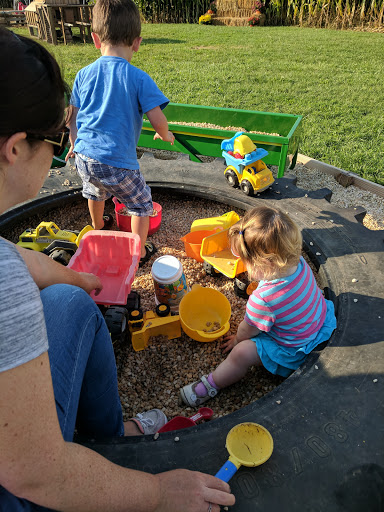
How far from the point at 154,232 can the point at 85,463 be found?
2.07 meters

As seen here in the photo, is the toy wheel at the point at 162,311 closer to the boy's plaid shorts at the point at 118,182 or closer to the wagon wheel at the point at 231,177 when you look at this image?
the boy's plaid shorts at the point at 118,182

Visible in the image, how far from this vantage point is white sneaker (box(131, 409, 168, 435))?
147cm

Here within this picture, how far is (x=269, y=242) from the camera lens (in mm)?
1566

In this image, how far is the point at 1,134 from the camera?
28.1 inches

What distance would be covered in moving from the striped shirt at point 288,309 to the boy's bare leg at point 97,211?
1328 millimetres

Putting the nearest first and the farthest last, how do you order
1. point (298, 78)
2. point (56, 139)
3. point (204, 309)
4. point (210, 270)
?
point (56, 139) < point (204, 309) < point (210, 270) < point (298, 78)

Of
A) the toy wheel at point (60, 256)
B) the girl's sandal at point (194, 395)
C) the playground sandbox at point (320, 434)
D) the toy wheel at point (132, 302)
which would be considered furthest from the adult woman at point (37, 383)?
the toy wheel at point (60, 256)

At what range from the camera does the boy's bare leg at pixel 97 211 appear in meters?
2.47

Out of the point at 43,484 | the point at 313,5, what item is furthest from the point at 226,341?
the point at 313,5

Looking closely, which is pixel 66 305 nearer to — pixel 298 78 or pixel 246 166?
pixel 246 166

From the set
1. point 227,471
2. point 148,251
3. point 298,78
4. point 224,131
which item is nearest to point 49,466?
point 227,471

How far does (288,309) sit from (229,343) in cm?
40

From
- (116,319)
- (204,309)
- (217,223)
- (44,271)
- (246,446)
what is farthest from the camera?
(217,223)

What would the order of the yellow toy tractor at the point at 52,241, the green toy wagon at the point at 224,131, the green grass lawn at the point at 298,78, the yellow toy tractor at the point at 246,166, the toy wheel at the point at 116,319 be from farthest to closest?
the green grass lawn at the point at 298,78
the green toy wagon at the point at 224,131
the yellow toy tractor at the point at 246,166
the yellow toy tractor at the point at 52,241
the toy wheel at the point at 116,319
